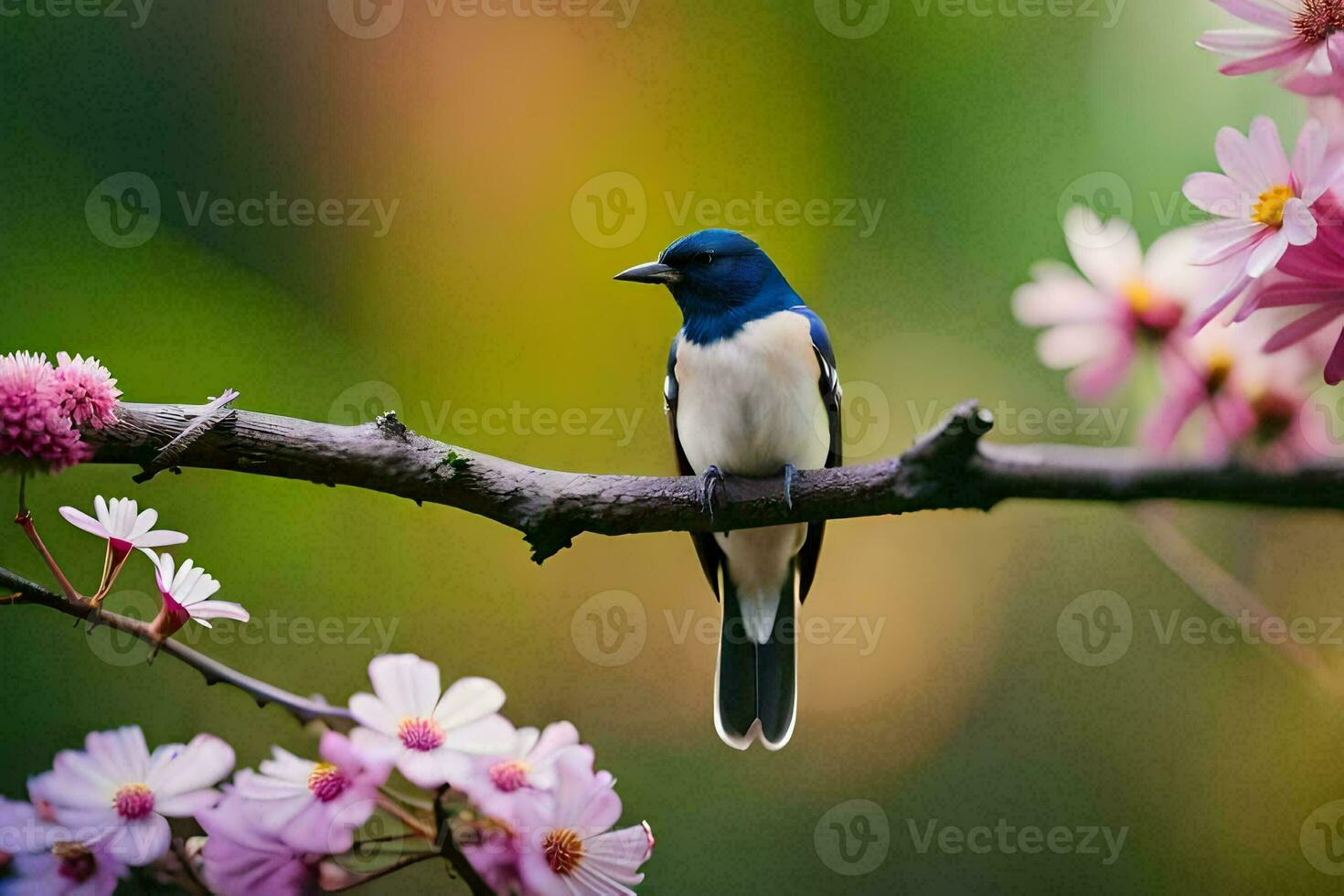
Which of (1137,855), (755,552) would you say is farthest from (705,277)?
(1137,855)

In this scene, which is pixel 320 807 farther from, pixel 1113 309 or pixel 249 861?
pixel 1113 309

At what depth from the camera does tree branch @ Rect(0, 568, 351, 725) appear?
2.01 feet

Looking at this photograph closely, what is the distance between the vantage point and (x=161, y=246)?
4.62ft

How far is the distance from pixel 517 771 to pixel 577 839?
0.20ft

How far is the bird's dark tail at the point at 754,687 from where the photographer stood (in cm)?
117

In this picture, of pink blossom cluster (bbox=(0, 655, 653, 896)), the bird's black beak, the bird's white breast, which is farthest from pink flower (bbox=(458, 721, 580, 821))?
the bird's black beak

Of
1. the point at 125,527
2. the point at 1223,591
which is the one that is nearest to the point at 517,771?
the point at 125,527

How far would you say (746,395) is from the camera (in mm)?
1146

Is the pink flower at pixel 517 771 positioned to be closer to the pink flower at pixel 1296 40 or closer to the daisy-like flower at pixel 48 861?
the daisy-like flower at pixel 48 861

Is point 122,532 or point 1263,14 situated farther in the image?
point 122,532

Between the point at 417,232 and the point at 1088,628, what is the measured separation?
1.04m

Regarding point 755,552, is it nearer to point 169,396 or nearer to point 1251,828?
point 1251,828

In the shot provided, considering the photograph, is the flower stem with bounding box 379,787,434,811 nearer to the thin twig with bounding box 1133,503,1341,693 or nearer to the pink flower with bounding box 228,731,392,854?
the pink flower with bounding box 228,731,392,854

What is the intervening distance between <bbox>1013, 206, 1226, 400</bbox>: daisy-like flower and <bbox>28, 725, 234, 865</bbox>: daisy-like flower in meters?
0.56
